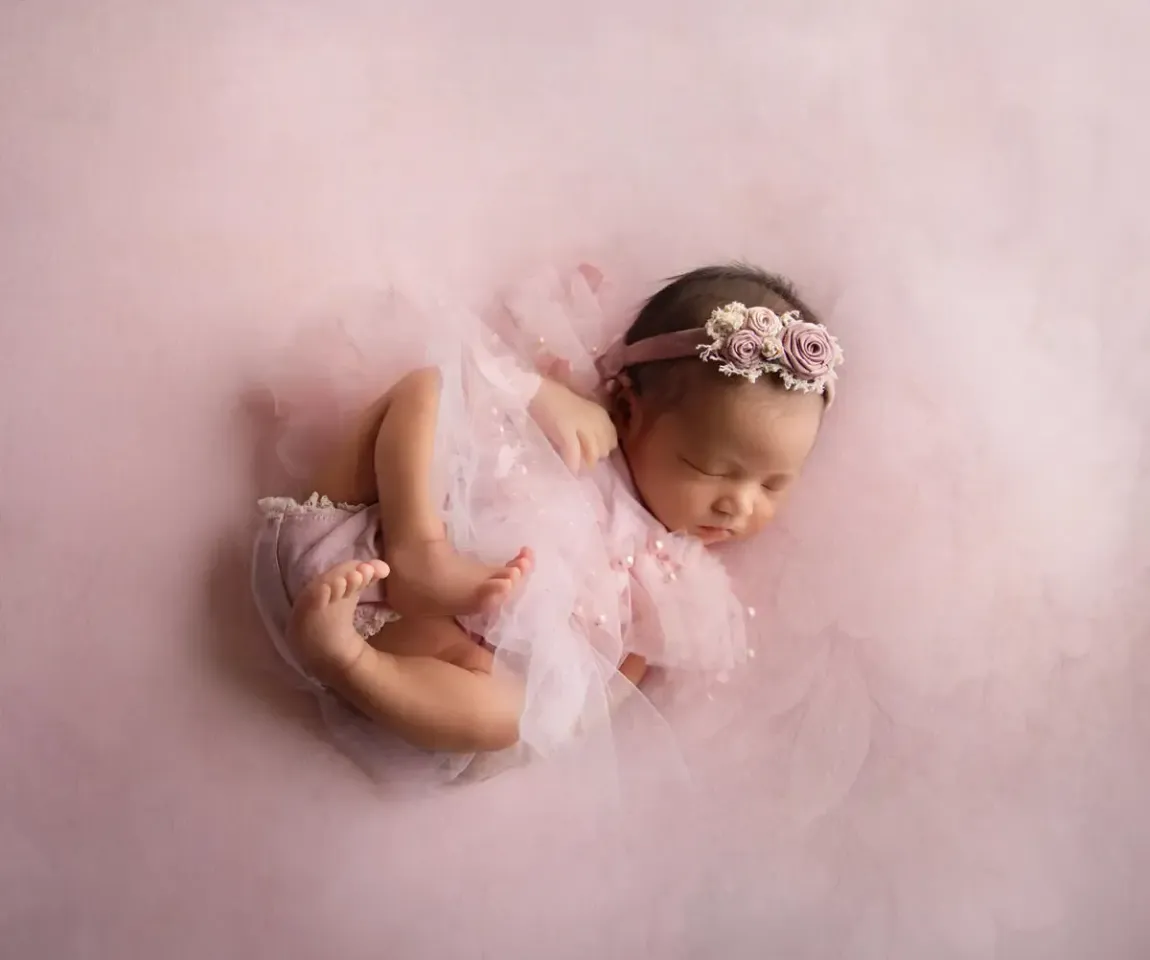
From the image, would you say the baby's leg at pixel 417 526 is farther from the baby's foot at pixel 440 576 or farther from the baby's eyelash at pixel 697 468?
the baby's eyelash at pixel 697 468

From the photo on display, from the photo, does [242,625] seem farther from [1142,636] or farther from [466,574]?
[1142,636]

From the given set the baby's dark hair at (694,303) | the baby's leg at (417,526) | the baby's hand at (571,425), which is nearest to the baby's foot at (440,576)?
the baby's leg at (417,526)

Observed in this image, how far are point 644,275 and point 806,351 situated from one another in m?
0.28

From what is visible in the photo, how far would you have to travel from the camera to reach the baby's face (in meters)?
1.03

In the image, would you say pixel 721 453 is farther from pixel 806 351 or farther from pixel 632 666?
pixel 632 666

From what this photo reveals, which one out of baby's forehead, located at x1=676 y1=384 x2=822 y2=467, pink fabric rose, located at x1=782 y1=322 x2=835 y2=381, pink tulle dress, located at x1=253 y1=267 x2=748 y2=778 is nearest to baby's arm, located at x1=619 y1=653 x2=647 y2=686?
pink tulle dress, located at x1=253 y1=267 x2=748 y2=778

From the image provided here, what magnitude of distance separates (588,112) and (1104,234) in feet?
2.16

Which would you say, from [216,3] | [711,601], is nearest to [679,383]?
[711,601]

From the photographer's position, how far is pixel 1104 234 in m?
1.21

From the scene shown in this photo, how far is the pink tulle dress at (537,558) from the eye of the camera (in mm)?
937

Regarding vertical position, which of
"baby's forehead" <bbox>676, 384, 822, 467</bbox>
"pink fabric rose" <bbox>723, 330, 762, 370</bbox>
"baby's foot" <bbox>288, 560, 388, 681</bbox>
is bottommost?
"baby's foot" <bbox>288, 560, 388, 681</bbox>

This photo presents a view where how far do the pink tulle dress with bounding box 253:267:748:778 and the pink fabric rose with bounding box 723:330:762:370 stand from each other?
18 cm

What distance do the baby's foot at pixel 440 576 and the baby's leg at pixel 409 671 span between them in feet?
0.16

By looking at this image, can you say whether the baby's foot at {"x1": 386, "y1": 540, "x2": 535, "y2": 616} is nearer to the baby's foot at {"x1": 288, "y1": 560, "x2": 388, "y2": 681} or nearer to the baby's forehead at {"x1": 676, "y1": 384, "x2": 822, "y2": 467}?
the baby's foot at {"x1": 288, "y1": 560, "x2": 388, "y2": 681}
